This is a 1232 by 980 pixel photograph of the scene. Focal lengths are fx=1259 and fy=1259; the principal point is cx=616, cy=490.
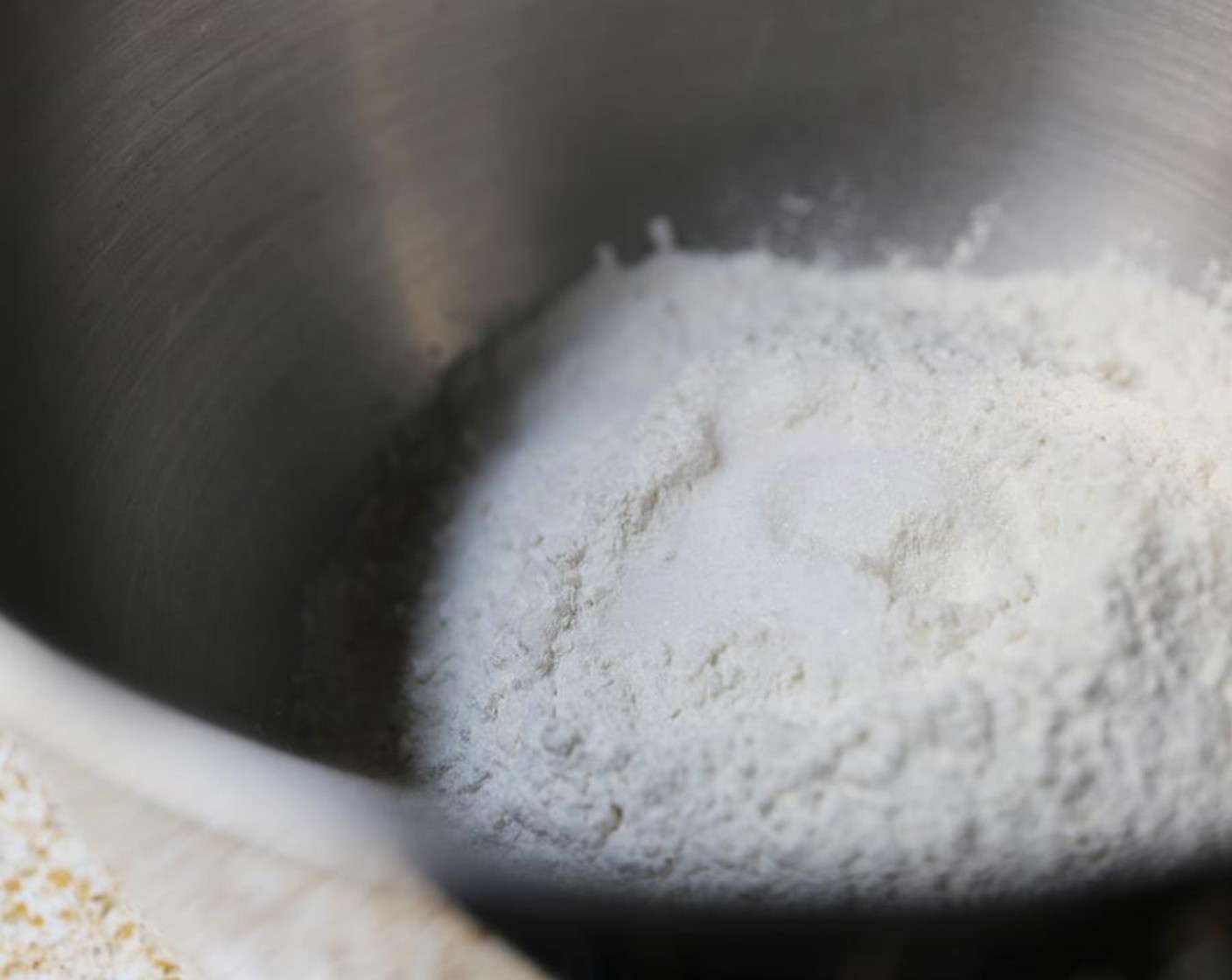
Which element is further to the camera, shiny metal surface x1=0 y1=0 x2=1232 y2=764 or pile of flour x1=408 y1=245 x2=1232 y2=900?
shiny metal surface x1=0 y1=0 x2=1232 y2=764

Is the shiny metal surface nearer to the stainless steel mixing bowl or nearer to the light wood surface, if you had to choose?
the stainless steel mixing bowl

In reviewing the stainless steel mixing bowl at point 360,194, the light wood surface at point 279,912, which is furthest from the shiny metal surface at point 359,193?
the light wood surface at point 279,912

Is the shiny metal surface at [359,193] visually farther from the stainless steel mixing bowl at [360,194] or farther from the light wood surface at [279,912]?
the light wood surface at [279,912]

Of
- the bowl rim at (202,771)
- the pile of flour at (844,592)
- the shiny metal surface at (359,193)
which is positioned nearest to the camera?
the bowl rim at (202,771)

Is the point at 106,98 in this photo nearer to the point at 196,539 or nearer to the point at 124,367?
the point at 124,367

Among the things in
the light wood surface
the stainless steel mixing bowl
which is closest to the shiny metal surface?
the stainless steel mixing bowl

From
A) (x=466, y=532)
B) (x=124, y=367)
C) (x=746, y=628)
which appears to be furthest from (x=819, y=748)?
(x=124, y=367)

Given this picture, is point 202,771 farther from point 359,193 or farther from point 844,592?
point 359,193

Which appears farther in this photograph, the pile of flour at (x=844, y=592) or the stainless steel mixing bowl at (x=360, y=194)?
the stainless steel mixing bowl at (x=360, y=194)
